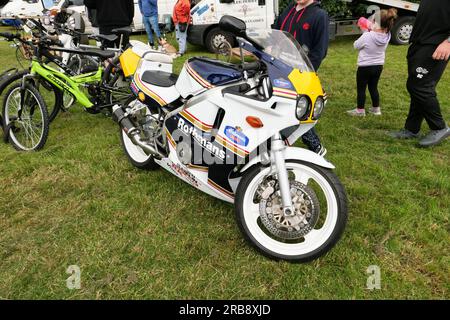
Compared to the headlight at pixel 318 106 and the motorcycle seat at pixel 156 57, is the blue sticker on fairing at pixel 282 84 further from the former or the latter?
the motorcycle seat at pixel 156 57

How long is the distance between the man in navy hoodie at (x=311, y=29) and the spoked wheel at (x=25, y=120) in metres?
2.79

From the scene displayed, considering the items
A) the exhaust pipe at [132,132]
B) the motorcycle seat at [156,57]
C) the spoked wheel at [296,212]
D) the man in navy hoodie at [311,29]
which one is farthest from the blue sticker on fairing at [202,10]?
the spoked wheel at [296,212]

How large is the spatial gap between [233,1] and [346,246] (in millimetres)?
7846

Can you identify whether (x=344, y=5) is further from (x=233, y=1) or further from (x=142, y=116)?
(x=142, y=116)

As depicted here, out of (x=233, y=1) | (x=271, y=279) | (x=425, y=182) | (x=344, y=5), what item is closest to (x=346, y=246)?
(x=271, y=279)

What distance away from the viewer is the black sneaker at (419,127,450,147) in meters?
3.66

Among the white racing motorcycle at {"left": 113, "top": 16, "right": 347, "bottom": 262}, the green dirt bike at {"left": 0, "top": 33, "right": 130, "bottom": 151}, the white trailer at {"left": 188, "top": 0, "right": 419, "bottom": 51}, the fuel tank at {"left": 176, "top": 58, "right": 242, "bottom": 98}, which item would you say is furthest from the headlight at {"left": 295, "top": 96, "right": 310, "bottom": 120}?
the white trailer at {"left": 188, "top": 0, "right": 419, "bottom": 51}

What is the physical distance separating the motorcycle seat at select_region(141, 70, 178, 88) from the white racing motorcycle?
0.28 meters

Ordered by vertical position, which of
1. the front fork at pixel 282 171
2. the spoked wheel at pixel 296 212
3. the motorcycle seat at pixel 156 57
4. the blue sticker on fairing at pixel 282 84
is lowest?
the spoked wheel at pixel 296 212

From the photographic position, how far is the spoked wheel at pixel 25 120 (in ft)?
12.3

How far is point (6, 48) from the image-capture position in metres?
10.5

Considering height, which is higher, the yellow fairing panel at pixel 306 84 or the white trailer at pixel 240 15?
the yellow fairing panel at pixel 306 84

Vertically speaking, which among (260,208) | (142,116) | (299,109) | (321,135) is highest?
(299,109)

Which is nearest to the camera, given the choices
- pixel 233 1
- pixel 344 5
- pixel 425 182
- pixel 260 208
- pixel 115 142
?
pixel 260 208
